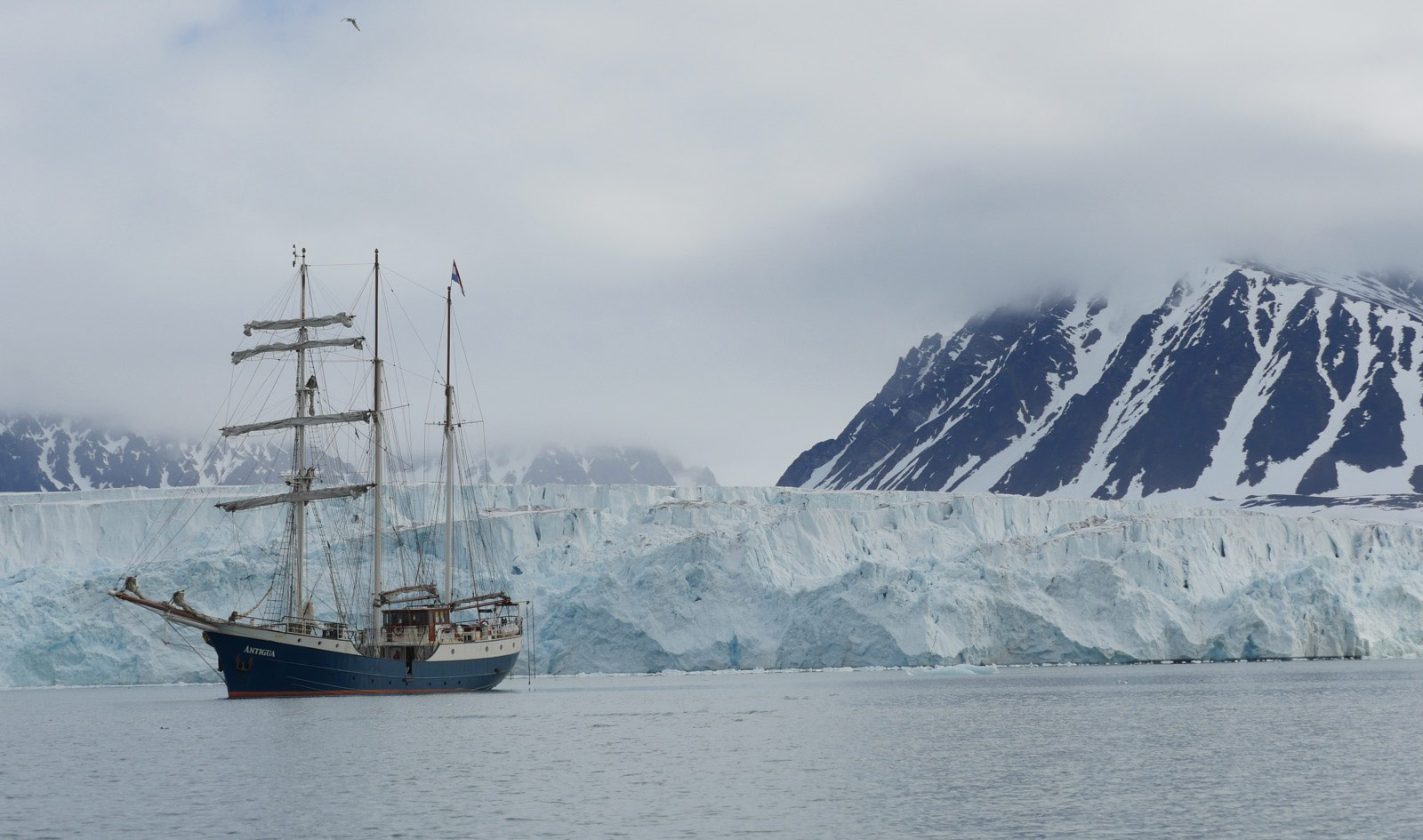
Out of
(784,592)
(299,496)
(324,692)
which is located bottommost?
(324,692)

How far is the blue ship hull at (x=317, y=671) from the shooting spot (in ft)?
179

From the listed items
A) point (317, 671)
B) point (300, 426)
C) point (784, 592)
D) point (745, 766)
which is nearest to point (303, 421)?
point (300, 426)

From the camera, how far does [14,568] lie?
69438 mm

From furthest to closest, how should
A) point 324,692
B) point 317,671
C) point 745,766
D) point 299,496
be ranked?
1. point 299,496
2. point 324,692
3. point 317,671
4. point 745,766

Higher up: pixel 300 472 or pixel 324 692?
pixel 300 472

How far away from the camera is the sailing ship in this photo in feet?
179

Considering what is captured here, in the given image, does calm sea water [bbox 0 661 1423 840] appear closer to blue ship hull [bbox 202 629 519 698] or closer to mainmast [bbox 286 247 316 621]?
blue ship hull [bbox 202 629 519 698]

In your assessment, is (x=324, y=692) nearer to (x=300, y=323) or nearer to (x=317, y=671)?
(x=317, y=671)

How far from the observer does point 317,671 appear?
5572 cm

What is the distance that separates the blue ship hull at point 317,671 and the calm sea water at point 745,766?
2314 mm

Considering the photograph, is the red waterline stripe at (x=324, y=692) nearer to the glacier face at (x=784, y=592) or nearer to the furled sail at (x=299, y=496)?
the glacier face at (x=784, y=592)

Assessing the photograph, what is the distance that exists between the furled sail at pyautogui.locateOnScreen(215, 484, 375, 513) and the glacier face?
4076mm

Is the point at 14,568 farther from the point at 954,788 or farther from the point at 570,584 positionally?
the point at 954,788

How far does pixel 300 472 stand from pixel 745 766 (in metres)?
34.9
